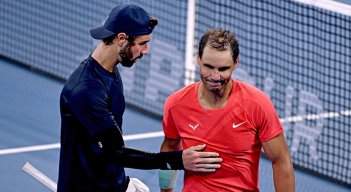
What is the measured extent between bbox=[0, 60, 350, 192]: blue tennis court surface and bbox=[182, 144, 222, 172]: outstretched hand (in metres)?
4.06

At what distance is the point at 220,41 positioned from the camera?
22.2ft

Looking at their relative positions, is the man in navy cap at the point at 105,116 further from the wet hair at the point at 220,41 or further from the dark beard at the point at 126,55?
the wet hair at the point at 220,41

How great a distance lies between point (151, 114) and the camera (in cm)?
1326

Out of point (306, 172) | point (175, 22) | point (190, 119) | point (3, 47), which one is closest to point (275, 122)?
point (190, 119)

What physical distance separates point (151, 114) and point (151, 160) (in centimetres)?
604

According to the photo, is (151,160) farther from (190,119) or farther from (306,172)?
(306,172)

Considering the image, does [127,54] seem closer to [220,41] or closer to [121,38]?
[121,38]

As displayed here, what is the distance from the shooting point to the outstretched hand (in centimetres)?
689

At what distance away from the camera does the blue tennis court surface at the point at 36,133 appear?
11.2m

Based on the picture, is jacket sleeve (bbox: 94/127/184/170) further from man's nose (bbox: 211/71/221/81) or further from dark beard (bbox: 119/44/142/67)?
man's nose (bbox: 211/71/221/81)

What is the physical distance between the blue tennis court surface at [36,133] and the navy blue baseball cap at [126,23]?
4.11 m

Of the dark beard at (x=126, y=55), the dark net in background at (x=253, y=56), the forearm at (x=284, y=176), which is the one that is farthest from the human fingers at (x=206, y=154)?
the dark net in background at (x=253, y=56)

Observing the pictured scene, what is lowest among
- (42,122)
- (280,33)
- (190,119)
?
(42,122)

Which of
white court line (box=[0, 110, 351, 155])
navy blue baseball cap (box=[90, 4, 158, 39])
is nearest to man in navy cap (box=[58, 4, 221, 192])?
navy blue baseball cap (box=[90, 4, 158, 39])
